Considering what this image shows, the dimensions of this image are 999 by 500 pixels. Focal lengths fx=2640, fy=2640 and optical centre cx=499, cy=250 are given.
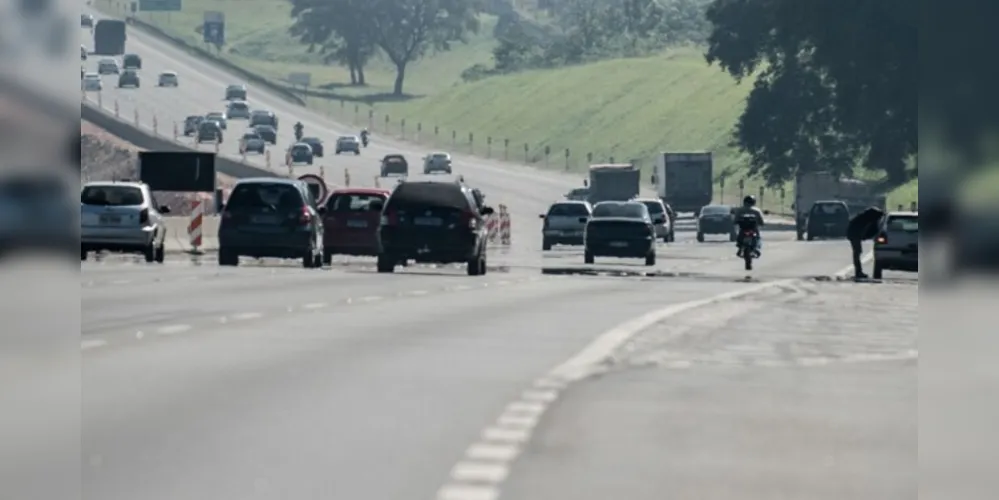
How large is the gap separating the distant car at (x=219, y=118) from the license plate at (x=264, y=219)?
350ft

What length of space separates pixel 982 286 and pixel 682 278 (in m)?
39.4

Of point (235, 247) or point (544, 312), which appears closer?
point (544, 312)

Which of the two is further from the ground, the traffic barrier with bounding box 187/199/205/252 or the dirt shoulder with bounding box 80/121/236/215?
the dirt shoulder with bounding box 80/121/236/215

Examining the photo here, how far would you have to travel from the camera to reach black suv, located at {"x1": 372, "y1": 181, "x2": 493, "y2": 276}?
47312mm

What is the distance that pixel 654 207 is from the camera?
91.4m

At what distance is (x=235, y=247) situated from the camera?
48594mm

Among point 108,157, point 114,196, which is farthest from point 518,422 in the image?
point 108,157

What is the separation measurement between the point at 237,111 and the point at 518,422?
155 m

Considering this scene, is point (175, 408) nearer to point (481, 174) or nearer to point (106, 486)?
point (106, 486)

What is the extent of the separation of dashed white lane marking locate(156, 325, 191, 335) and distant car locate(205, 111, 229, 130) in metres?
128

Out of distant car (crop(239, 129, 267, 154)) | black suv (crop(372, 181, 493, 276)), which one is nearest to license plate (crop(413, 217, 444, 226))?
black suv (crop(372, 181, 493, 276))

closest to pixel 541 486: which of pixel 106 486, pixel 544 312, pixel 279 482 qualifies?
pixel 279 482

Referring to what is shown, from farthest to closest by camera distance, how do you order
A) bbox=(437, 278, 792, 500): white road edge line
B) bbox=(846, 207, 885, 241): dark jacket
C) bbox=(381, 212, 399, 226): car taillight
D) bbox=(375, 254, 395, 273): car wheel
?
bbox=(375, 254, 395, 273): car wheel
bbox=(381, 212, 399, 226): car taillight
bbox=(846, 207, 885, 241): dark jacket
bbox=(437, 278, 792, 500): white road edge line

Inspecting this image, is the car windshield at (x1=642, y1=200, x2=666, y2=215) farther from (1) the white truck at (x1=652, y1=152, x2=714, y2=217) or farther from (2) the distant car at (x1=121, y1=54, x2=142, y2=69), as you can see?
(2) the distant car at (x1=121, y1=54, x2=142, y2=69)
